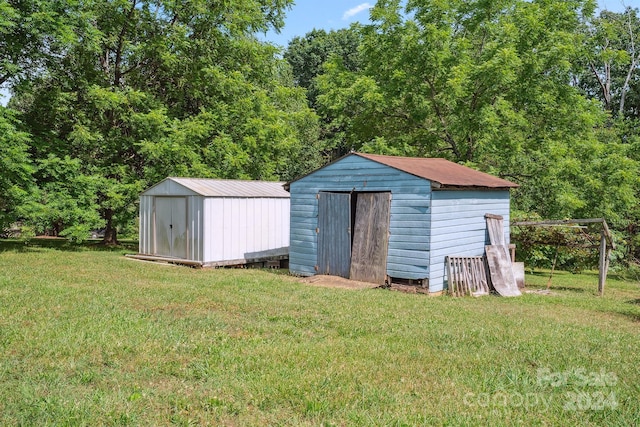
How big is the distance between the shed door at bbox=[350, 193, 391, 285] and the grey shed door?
28cm

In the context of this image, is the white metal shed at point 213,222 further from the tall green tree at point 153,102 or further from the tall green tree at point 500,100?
the tall green tree at point 500,100

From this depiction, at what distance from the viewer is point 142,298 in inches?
386

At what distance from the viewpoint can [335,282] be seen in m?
12.8

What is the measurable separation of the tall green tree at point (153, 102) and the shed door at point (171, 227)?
137 inches

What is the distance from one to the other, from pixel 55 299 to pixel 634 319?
34.8ft

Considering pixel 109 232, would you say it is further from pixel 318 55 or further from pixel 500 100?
pixel 318 55

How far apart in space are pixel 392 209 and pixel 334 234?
72.4 inches

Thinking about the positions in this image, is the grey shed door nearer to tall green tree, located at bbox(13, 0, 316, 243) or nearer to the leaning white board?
the leaning white board

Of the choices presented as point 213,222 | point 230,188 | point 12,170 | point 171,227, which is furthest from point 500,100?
point 12,170

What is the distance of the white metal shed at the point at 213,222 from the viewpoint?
50.4ft

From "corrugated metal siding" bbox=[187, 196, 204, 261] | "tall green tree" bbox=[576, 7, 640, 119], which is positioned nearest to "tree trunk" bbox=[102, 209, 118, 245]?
"corrugated metal siding" bbox=[187, 196, 204, 261]

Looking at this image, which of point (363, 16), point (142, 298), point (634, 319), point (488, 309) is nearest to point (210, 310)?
point (142, 298)

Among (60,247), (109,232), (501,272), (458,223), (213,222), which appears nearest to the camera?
(458,223)

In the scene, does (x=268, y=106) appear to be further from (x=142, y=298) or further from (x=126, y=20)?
(x=142, y=298)
